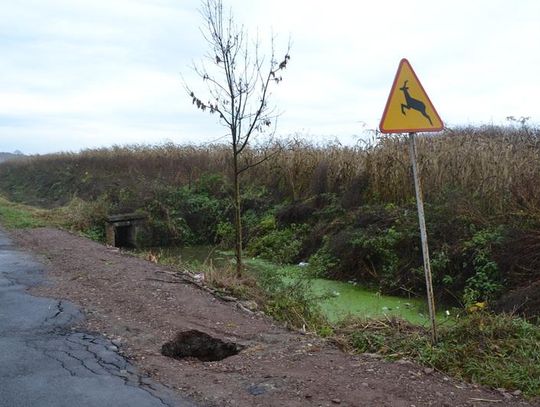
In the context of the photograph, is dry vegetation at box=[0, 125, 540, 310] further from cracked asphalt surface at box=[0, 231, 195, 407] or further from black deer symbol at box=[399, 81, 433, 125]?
cracked asphalt surface at box=[0, 231, 195, 407]

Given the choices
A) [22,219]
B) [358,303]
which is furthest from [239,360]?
[22,219]

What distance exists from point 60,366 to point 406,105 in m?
4.33

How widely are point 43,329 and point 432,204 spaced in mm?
9057

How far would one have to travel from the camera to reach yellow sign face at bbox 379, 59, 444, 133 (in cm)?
565

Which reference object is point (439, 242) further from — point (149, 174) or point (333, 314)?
point (149, 174)

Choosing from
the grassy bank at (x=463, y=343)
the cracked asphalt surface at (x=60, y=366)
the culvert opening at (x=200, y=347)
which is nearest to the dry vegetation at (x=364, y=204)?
the grassy bank at (x=463, y=343)

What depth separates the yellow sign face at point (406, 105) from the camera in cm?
565

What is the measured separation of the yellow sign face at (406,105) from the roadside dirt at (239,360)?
243 cm

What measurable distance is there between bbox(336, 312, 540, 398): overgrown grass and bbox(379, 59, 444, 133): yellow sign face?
7.29 ft

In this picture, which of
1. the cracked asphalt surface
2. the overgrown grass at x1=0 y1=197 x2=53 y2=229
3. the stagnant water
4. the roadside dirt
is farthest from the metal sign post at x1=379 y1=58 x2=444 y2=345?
the overgrown grass at x1=0 y1=197 x2=53 y2=229

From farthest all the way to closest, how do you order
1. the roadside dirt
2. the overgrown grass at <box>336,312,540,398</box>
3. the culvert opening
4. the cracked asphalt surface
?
the culvert opening < the overgrown grass at <box>336,312,540,398</box> < the roadside dirt < the cracked asphalt surface

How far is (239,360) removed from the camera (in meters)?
5.58

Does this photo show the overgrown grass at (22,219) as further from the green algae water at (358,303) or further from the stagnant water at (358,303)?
the green algae water at (358,303)

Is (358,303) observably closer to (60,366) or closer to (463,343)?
(463,343)
